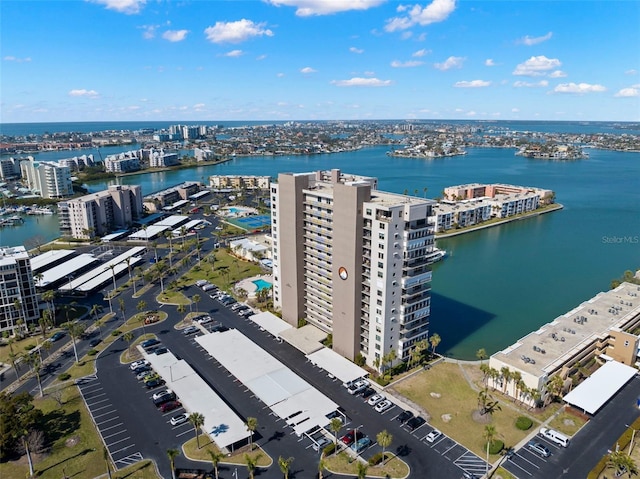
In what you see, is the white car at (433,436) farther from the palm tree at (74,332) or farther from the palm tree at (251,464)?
the palm tree at (74,332)

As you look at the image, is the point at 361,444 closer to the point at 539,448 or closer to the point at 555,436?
the point at 539,448

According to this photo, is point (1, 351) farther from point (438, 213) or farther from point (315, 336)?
point (438, 213)

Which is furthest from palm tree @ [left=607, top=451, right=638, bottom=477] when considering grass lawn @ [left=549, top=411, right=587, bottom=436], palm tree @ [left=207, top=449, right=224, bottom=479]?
palm tree @ [left=207, top=449, right=224, bottom=479]

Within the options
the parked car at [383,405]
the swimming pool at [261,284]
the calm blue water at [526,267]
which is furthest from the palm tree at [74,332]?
the calm blue water at [526,267]

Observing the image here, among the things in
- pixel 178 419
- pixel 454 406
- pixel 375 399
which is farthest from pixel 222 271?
pixel 454 406

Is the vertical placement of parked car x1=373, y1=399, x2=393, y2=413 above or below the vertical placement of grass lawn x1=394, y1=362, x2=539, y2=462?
above

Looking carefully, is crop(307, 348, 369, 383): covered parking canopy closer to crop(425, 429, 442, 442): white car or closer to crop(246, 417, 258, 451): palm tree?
crop(425, 429, 442, 442): white car
